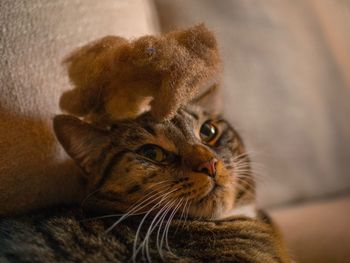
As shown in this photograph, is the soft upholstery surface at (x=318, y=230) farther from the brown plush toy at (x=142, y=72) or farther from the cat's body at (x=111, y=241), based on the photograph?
the brown plush toy at (x=142, y=72)

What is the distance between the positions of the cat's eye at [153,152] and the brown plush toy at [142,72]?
0.22 feet

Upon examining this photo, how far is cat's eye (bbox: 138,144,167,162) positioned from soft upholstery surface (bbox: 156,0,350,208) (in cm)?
47

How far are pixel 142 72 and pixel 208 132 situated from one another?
0.24 metres

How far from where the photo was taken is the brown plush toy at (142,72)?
2.26 feet

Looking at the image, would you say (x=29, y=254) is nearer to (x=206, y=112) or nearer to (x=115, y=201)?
(x=115, y=201)

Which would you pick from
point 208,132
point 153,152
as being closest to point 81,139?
point 153,152

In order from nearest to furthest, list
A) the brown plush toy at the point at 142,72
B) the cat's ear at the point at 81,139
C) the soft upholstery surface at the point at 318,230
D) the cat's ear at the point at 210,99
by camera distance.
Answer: the brown plush toy at the point at 142,72 → the cat's ear at the point at 81,139 → the cat's ear at the point at 210,99 → the soft upholstery surface at the point at 318,230

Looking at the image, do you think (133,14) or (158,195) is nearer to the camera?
(158,195)

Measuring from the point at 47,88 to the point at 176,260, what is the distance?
0.41 metres

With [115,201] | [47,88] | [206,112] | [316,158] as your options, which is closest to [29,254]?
[115,201]

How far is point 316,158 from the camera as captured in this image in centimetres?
139

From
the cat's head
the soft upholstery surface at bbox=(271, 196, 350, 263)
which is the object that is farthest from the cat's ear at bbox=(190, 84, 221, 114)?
the soft upholstery surface at bbox=(271, 196, 350, 263)

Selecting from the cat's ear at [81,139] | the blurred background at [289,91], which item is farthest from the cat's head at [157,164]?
the blurred background at [289,91]

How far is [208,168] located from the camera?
78 cm
